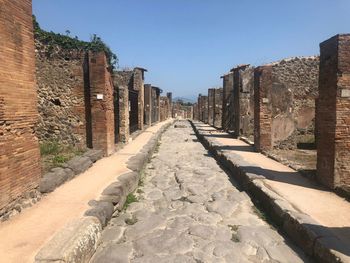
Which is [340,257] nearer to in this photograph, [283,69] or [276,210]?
[276,210]

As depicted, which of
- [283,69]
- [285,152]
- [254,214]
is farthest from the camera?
[283,69]

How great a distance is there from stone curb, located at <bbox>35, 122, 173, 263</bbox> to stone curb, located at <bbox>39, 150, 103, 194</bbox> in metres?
0.89

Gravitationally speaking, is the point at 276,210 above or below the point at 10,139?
below

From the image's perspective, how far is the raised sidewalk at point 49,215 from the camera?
3564mm

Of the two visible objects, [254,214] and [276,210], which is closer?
[276,210]

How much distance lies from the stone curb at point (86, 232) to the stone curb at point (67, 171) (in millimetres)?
893

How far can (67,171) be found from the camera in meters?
6.94

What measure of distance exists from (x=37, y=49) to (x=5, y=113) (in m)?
5.54

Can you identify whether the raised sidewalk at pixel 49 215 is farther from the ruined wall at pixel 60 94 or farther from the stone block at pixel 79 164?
the ruined wall at pixel 60 94

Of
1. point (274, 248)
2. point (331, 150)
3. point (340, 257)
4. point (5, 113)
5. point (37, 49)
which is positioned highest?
point (37, 49)

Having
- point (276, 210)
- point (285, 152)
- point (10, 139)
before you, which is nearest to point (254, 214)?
point (276, 210)

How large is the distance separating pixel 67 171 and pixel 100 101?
3200 millimetres

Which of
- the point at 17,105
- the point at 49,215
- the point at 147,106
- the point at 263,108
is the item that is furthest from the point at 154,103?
the point at 49,215

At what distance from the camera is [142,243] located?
4.50 metres
